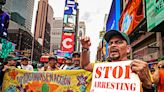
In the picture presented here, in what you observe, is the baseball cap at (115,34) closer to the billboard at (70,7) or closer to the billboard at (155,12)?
the billboard at (155,12)

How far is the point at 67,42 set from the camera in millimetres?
54469

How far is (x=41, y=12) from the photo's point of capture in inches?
7210

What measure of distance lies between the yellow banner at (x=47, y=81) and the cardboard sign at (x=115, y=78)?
2.39 metres

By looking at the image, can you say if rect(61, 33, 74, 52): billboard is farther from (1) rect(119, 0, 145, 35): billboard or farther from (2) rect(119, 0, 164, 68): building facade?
(1) rect(119, 0, 145, 35): billboard

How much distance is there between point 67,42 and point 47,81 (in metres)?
49.2

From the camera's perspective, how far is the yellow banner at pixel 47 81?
504cm

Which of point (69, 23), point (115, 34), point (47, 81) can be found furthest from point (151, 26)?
point (69, 23)

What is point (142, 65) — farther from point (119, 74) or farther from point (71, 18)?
point (71, 18)

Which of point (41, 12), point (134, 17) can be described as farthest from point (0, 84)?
point (41, 12)

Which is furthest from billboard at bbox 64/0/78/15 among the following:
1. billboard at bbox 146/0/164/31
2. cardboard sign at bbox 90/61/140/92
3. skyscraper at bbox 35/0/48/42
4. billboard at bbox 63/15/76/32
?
skyscraper at bbox 35/0/48/42

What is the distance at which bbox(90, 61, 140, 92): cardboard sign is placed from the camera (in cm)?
205

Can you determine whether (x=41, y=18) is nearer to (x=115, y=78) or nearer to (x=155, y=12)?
(x=155, y=12)

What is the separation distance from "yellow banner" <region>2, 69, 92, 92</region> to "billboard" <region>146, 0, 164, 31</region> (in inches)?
219

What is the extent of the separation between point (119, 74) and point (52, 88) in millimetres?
3316
